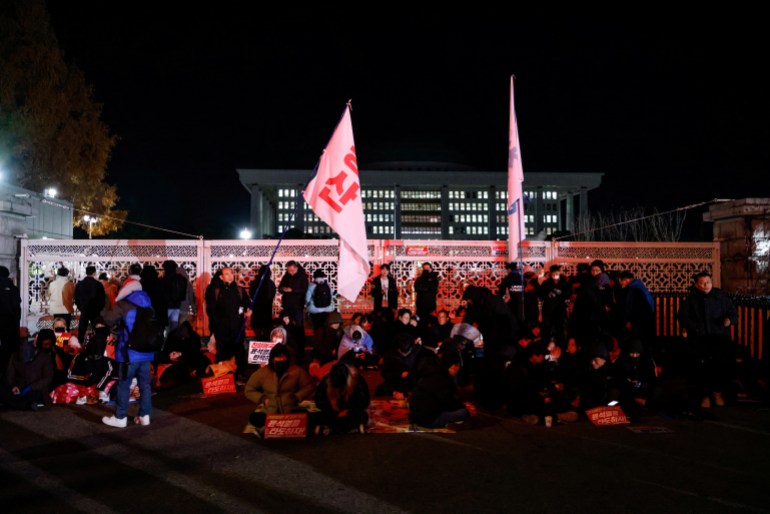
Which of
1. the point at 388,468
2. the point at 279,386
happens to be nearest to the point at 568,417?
the point at 388,468

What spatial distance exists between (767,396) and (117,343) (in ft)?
25.7

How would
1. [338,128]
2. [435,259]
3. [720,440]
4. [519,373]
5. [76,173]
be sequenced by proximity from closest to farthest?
[720,440]
[519,373]
[338,128]
[435,259]
[76,173]

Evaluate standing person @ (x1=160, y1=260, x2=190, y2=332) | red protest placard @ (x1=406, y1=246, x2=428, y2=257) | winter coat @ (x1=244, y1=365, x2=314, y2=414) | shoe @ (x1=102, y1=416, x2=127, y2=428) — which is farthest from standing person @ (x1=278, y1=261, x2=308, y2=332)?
shoe @ (x1=102, y1=416, x2=127, y2=428)

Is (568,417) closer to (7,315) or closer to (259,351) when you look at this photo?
(259,351)

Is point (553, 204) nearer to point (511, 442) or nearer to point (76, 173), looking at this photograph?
point (76, 173)

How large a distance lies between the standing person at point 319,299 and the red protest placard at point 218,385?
2.34 meters

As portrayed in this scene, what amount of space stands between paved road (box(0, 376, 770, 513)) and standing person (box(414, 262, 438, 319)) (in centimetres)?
475

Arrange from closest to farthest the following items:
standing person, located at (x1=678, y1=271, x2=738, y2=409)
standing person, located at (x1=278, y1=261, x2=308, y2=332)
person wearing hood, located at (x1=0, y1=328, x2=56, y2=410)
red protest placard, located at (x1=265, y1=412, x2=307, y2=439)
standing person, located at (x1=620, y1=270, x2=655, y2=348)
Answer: red protest placard, located at (x1=265, y1=412, x2=307, y2=439), person wearing hood, located at (x1=0, y1=328, x2=56, y2=410), standing person, located at (x1=678, y1=271, x2=738, y2=409), standing person, located at (x1=620, y1=270, x2=655, y2=348), standing person, located at (x1=278, y1=261, x2=308, y2=332)

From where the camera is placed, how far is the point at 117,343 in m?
6.88

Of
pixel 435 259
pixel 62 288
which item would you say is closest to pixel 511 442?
pixel 435 259

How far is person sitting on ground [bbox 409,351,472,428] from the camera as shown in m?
6.85

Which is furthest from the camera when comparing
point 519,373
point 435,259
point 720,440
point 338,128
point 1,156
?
point 1,156

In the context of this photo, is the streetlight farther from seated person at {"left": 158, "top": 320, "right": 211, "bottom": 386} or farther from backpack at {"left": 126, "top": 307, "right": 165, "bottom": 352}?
backpack at {"left": 126, "top": 307, "right": 165, "bottom": 352}

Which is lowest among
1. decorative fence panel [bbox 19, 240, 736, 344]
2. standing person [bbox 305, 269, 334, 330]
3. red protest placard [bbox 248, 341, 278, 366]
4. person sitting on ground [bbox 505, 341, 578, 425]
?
person sitting on ground [bbox 505, 341, 578, 425]
